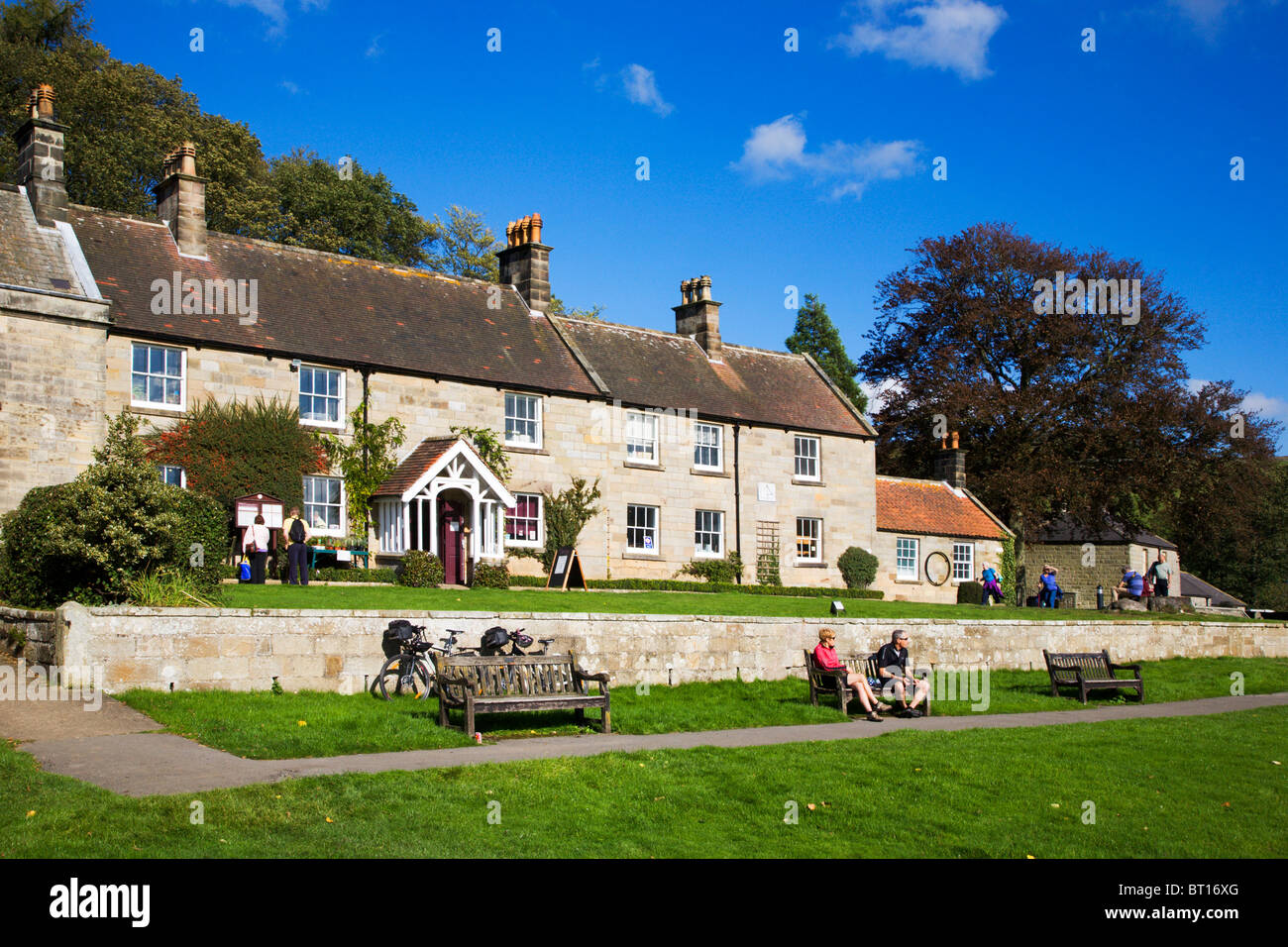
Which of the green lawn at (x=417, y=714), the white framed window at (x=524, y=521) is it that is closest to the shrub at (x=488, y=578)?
the white framed window at (x=524, y=521)

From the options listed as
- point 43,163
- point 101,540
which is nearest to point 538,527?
point 43,163

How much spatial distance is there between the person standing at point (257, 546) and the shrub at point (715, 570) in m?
12.2

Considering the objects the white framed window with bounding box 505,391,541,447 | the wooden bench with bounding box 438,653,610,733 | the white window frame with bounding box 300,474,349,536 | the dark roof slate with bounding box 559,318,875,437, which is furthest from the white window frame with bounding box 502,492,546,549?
the wooden bench with bounding box 438,653,610,733

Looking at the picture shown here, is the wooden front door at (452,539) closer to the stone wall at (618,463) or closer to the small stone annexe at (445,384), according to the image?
the small stone annexe at (445,384)

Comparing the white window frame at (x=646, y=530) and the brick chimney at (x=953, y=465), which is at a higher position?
the brick chimney at (x=953, y=465)

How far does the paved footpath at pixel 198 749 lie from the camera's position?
8.90 m

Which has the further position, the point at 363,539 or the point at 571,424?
the point at 571,424

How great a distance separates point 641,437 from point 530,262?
613 cm

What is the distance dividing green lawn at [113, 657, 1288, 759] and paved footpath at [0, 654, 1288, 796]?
0.27 m

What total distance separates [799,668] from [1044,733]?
498cm

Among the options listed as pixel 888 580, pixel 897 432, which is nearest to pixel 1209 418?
pixel 897 432

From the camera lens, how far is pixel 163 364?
24.2 m

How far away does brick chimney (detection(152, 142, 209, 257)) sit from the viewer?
26.6 meters
